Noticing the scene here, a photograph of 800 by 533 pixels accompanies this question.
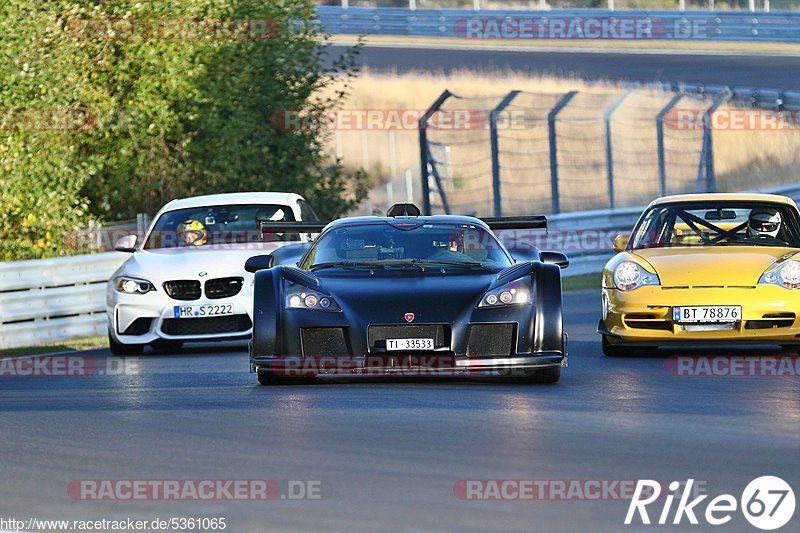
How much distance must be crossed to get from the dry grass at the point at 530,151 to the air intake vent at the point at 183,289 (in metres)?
17.8

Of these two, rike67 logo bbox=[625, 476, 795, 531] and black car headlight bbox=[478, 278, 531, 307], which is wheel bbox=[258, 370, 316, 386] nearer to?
black car headlight bbox=[478, 278, 531, 307]

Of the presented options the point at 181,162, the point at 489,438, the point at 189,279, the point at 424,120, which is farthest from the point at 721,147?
the point at 489,438

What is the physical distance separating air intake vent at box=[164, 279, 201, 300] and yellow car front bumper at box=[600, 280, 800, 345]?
4209 millimetres

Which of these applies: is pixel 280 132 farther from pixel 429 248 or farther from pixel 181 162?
pixel 429 248

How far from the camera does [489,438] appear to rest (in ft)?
29.9

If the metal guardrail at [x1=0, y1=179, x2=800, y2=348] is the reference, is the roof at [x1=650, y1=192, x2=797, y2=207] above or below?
above

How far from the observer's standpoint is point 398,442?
9039 mm

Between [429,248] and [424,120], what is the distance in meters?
15.8

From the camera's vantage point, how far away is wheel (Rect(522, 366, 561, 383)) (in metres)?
11.7

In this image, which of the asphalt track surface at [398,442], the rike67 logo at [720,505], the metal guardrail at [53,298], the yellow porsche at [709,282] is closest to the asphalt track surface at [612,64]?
the metal guardrail at [53,298]

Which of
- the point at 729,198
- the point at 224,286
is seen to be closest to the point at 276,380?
the point at 224,286

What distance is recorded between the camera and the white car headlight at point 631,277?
1385 centimetres

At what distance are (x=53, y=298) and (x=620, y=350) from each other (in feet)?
24.2

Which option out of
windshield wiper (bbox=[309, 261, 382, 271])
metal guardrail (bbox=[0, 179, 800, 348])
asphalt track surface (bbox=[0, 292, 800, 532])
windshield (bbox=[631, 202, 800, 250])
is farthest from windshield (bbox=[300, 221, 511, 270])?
metal guardrail (bbox=[0, 179, 800, 348])
